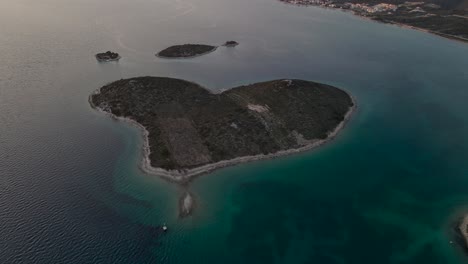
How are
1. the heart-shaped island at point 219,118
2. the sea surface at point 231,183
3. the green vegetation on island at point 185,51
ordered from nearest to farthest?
the sea surface at point 231,183
the heart-shaped island at point 219,118
the green vegetation on island at point 185,51

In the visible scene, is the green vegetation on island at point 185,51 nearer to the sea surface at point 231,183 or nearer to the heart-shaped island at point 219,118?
the sea surface at point 231,183

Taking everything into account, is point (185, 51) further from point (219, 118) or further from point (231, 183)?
point (231, 183)

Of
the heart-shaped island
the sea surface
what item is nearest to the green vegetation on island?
the sea surface

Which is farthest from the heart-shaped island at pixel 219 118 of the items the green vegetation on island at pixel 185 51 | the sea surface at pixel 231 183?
the green vegetation on island at pixel 185 51

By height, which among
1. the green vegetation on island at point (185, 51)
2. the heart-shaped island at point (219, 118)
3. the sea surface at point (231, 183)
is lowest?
the sea surface at point (231, 183)

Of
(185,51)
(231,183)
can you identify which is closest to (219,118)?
(231,183)
